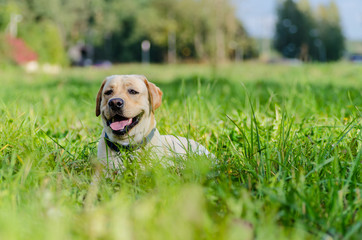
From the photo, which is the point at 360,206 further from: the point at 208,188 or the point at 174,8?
the point at 174,8

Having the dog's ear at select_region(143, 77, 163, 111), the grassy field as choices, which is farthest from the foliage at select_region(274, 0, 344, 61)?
the grassy field

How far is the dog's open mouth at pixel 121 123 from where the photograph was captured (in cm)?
286

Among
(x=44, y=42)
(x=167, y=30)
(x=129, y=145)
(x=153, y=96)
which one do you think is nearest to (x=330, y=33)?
(x=167, y=30)

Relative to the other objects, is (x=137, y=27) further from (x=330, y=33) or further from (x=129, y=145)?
(x=129, y=145)

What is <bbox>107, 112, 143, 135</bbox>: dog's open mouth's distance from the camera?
9.39 ft

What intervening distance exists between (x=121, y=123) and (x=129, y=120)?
0.22ft

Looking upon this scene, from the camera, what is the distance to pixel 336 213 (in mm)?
1693

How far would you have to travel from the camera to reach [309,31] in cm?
7394

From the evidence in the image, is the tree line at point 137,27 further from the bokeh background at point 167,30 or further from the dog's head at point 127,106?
the dog's head at point 127,106

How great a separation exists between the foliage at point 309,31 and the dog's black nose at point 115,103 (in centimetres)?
7277

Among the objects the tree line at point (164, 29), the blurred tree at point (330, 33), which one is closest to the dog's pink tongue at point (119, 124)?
the tree line at point (164, 29)

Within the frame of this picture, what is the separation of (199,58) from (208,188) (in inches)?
2465

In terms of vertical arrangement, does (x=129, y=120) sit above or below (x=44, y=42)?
above

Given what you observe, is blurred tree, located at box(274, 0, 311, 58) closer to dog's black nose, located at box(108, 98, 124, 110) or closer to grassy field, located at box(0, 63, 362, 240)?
dog's black nose, located at box(108, 98, 124, 110)
